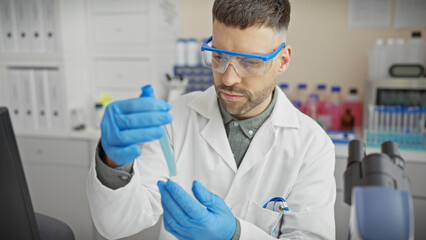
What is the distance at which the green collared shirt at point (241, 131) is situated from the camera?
3.69 feet

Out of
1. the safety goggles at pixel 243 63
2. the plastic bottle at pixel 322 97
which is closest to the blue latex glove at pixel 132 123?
the safety goggles at pixel 243 63

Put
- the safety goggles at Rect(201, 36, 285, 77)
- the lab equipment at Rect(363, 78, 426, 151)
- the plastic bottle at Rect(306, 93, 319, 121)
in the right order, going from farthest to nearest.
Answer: the plastic bottle at Rect(306, 93, 319, 121), the lab equipment at Rect(363, 78, 426, 151), the safety goggles at Rect(201, 36, 285, 77)

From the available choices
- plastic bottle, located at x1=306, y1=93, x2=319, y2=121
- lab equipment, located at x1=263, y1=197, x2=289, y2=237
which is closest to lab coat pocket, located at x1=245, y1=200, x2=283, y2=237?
lab equipment, located at x1=263, y1=197, x2=289, y2=237

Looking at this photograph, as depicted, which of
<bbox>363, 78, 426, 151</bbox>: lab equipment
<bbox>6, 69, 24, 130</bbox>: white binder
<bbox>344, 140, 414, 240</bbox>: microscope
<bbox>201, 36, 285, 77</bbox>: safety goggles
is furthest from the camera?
<bbox>6, 69, 24, 130</bbox>: white binder

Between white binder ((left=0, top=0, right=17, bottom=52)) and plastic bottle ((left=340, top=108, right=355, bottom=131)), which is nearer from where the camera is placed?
white binder ((left=0, top=0, right=17, bottom=52))

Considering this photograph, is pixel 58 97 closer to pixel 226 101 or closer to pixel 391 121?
pixel 226 101

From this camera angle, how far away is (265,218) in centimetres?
100

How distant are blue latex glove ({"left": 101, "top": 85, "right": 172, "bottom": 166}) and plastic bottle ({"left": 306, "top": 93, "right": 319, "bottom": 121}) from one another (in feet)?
5.71

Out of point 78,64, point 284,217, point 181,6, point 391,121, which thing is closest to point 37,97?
point 78,64

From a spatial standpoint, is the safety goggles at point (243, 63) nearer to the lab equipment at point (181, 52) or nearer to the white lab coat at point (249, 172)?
the white lab coat at point (249, 172)

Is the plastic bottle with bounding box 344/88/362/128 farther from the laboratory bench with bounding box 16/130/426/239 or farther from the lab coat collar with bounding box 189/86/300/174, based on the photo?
the laboratory bench with bounding box 16/130/426/239

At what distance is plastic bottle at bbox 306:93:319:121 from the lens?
2.26 meters

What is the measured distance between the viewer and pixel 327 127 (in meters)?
2.25

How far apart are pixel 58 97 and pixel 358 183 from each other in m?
2.07
